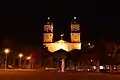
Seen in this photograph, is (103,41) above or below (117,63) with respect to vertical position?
above

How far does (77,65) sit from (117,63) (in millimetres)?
51640

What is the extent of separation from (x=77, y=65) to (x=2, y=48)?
43.9 m

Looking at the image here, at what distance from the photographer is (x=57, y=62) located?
14425cm

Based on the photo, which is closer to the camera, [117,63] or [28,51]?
[117,63]

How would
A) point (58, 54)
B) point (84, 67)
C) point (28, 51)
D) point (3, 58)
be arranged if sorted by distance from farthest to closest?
point (58, 54) < point (28, 51) < point (84, 67) < point (3, 58)

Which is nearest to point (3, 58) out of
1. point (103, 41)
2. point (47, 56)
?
point (47, 56)

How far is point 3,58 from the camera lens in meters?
118

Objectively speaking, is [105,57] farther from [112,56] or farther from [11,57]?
[11,57]

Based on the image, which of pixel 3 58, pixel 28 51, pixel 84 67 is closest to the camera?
pixel 3 58

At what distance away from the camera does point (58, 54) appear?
15600 centimetres

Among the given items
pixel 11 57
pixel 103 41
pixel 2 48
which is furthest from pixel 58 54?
pixel 103 41

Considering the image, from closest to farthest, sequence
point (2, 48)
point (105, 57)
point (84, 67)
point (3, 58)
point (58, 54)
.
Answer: point (105, 57) → point (2, 48) → point (3, 58) → point (84, 67) → point (58, 54)

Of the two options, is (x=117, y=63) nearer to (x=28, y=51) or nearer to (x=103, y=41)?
(x=103, y=41)

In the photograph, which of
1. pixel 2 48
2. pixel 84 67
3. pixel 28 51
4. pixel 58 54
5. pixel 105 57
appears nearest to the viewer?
pixel 105 57
